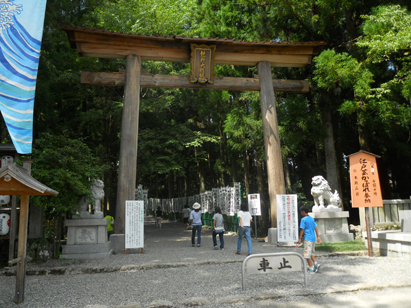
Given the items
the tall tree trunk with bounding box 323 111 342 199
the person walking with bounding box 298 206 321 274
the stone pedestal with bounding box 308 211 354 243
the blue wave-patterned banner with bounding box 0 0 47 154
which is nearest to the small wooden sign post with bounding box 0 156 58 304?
the blue wave-patterned banner with bounding box 0 0 47 154

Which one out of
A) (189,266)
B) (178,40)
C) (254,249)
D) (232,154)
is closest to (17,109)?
(189,266)

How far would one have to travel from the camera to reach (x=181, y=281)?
606 cm

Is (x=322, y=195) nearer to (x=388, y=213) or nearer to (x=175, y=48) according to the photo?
(x=388, y=213)

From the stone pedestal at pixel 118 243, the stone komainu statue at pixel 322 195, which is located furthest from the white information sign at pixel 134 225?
the stone komainu statue at pixel 322 195

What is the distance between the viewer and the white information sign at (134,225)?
896 cm

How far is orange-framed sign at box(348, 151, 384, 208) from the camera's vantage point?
8375 millimetres

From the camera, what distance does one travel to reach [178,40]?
10.7 meters

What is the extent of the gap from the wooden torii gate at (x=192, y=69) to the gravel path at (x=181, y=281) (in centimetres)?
242

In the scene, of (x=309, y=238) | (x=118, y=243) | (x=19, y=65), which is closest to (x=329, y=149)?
(x=309, y=238)

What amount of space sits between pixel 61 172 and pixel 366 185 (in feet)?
25.9

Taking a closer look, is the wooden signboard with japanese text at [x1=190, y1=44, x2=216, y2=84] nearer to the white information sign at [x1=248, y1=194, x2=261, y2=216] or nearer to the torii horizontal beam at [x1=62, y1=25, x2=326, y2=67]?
the torii horizontal beam at [x1=62, y1=25, x2=326, y2=67]

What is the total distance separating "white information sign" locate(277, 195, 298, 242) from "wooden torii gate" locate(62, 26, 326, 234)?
0.87 m

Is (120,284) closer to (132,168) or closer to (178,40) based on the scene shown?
(132,168)

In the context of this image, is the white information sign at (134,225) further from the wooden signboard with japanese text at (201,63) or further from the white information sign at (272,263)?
the wooden signboard with japanese text at (201,63)
